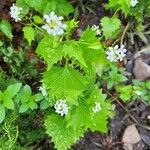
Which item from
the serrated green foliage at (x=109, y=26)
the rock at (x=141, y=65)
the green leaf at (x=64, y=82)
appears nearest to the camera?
the green leaf at (x=64, y=82)

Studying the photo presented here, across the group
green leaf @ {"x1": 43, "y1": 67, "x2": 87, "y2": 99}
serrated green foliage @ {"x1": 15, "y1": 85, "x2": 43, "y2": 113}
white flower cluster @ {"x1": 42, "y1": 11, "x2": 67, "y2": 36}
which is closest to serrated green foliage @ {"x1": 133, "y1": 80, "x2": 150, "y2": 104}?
serrated green foliage @ {"x1": 15, "y1": 85, "x2": 43, "y2": 113}

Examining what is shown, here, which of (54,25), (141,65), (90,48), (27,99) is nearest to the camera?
(54,25)

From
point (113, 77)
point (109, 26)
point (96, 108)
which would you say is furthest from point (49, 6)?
point (96, 108)

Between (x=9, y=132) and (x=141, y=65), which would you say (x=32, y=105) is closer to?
(x=9, y=132)

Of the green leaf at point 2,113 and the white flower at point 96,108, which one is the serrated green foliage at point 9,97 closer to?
the green leaf at point 2,113

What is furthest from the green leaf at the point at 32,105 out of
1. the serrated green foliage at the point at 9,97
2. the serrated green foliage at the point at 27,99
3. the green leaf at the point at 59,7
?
the green leaf at the point at 59,7

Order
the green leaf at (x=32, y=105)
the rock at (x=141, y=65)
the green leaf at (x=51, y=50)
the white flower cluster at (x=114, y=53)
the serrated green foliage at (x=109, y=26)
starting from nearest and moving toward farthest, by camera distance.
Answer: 1. the green leaf at (x=51, y=50)
2. the white flower cluster at (x=114, y=53)
3. the green leaf at (x=32, y=105)
4. the serrated green foliage at (x=109, y=26)
5. the rock at (x=141, y=65)

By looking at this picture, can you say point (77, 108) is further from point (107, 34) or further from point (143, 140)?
point (143, 140)
